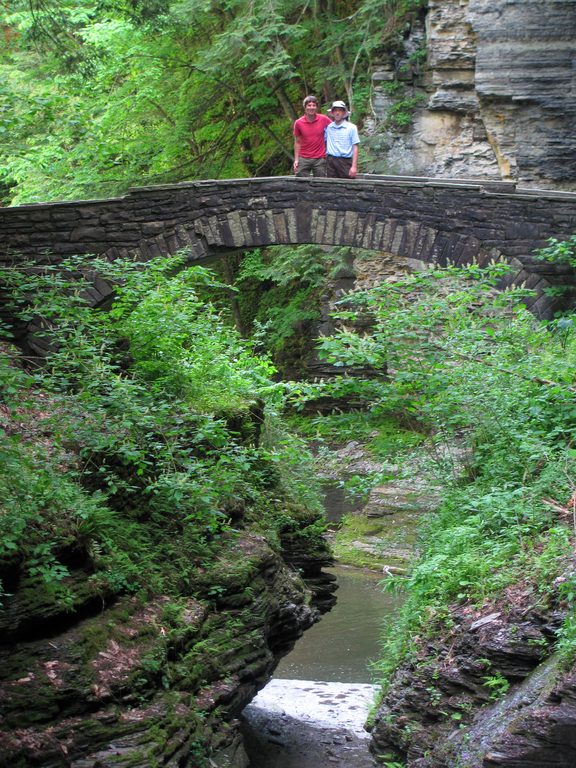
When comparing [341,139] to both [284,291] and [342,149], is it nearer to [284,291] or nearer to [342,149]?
[342,149]

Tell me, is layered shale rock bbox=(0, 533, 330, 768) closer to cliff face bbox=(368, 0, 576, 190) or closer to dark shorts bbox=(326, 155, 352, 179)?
dark shorts bbox=(326, 155, 352, 179)

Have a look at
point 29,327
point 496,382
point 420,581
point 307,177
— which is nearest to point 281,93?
point 307,177

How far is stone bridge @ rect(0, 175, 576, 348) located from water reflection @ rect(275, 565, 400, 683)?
14.6 ft

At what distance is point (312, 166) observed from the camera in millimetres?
13484

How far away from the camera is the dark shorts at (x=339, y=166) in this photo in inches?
527

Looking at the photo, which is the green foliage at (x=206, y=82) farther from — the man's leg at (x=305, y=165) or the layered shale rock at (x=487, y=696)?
the layered shale rock at (x=487, y=696)

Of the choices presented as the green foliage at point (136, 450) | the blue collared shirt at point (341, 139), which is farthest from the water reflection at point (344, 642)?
the blue collared shirt at point (341, 139)

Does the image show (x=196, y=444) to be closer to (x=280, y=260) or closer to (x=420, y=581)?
(x=420, y=581)

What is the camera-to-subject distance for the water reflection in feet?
34.7

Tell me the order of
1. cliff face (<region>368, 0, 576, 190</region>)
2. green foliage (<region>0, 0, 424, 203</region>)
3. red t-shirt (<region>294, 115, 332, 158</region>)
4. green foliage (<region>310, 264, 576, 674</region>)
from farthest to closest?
green foliage (<region>0, 0, 424, 203</region>), cliff face (<region>368, 0, 576, 190</region>), red t-shirt (<region>294, 115, 332, 158</region>), green foliage (<region>310, 264, 576, 674</region>)

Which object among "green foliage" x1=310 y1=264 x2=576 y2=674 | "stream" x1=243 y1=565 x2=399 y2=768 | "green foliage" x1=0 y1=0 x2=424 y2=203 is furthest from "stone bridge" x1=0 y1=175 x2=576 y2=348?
"stream" x1=243 y1=565 x2=399 y2=768

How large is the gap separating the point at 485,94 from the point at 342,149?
424cm

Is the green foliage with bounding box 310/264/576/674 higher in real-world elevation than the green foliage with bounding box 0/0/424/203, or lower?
lower

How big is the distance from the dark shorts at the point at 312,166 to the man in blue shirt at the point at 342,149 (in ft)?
0.30
